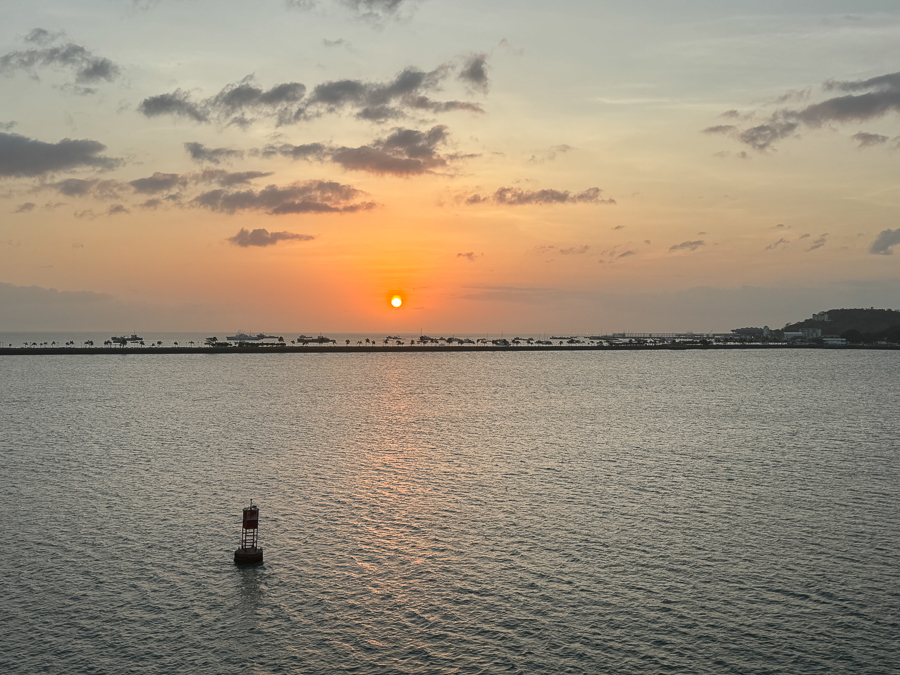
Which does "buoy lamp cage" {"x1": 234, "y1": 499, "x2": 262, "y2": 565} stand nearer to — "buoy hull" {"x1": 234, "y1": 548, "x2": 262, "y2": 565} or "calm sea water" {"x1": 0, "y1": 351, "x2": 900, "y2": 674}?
"buoy hull" {"x1": 234, "y1": 548, "x2": 262, "y2": 565}

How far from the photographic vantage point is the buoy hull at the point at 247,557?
35.2 meters

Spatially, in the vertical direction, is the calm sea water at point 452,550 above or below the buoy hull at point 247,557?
below

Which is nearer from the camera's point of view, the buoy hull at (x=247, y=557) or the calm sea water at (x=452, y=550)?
the calm sea water at (x=452, y=550)

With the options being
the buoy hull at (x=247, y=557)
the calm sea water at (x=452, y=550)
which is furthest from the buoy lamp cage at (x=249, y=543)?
the calm sea water at (x=452, y=550)

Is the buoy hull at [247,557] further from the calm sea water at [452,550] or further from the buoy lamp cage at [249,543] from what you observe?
the calm sea water at [452,550]

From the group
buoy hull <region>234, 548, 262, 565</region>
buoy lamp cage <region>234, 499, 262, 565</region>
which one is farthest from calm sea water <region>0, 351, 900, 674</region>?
buoy lamp cage <region>234, 499, 262, 565</region>

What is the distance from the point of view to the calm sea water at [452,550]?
26.7 meters

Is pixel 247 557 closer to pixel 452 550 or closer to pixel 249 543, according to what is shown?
pixel 249 543

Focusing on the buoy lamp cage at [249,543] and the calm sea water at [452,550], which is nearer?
the calm sea water at [452,550]

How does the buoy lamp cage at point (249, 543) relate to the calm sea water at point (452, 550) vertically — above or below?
above

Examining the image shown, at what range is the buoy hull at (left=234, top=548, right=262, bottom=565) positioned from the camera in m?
35.2

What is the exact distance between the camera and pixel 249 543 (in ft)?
124

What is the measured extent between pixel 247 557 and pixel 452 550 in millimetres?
11242

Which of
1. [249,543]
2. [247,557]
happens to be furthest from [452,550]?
[249,543]
